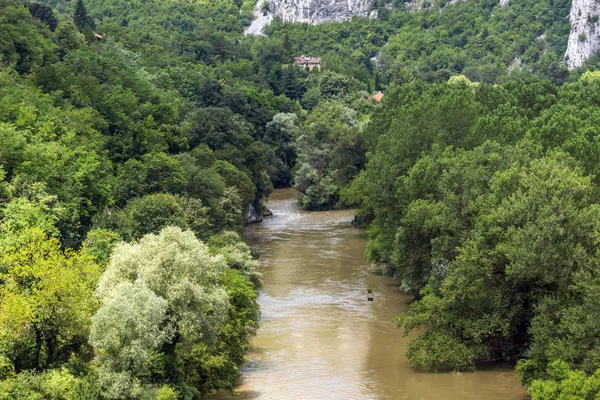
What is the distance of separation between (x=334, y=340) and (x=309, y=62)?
13089cm

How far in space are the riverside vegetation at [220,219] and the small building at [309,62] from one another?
64820mm

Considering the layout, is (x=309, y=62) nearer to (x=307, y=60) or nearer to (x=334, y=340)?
(x=307, y=60)

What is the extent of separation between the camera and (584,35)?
168m

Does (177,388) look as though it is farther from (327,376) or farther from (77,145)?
(77,145)

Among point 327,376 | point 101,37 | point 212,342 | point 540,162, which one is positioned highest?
point 101,37

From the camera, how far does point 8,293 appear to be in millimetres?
35719

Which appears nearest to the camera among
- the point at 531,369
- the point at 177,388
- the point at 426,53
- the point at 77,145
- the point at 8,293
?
the point at 8,293

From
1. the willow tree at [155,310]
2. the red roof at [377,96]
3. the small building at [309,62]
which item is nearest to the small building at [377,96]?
the red roof at [377,96]

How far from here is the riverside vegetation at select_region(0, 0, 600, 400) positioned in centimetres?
3716

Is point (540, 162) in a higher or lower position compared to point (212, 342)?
higher

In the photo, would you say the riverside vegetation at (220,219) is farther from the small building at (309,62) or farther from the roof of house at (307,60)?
the roof of house at (307,60)

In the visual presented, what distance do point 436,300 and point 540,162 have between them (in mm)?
9107

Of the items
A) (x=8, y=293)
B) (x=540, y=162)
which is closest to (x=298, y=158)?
(x=540, y=162)

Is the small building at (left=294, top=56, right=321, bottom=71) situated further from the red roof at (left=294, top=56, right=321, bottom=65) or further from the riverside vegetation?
the riverside vegetation
